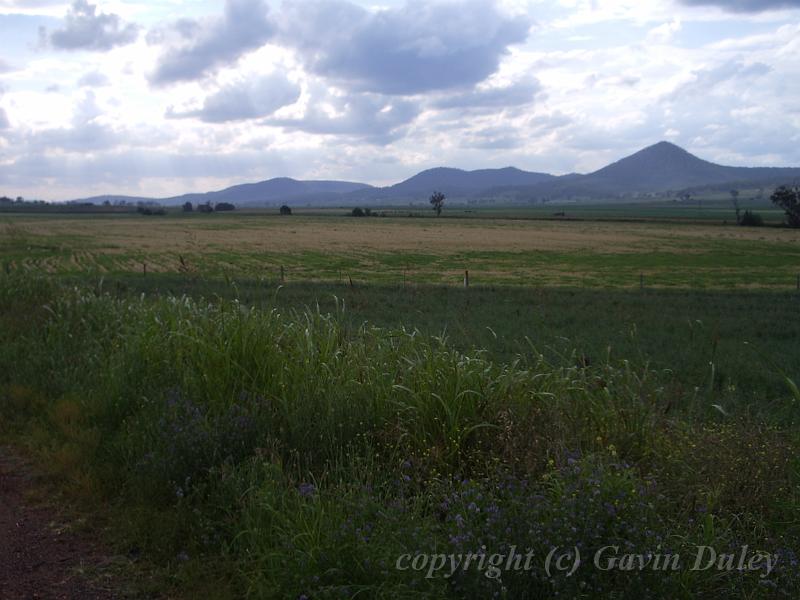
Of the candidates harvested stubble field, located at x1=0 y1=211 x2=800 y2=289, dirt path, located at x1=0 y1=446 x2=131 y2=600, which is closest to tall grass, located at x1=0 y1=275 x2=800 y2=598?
dirt path, located at x1=0 y1=446 x2=131 y2=600

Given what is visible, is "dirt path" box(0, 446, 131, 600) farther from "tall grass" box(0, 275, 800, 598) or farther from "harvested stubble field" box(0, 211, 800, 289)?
"harvested stubble field" box(0, 211, 800, 289)

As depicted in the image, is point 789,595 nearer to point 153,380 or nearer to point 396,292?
point 153,380

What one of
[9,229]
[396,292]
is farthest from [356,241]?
[9,229]

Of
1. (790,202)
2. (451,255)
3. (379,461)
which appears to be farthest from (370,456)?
(790,202)

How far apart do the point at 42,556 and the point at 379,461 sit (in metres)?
2.06

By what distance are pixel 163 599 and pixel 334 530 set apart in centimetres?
98

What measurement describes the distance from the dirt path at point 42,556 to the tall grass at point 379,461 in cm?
27

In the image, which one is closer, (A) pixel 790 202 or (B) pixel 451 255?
(B) pixel 451 255

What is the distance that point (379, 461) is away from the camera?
15.8 feet

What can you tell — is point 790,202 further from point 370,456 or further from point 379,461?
point 370,456

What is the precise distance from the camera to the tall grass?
349 centimetres

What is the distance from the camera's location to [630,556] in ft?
10.9

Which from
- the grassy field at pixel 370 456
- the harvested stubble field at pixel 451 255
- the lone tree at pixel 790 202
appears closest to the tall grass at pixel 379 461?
the grassy field at pixel 370 456

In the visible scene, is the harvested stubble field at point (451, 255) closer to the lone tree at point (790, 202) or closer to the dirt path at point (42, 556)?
the lone tree at point (790, 202)
